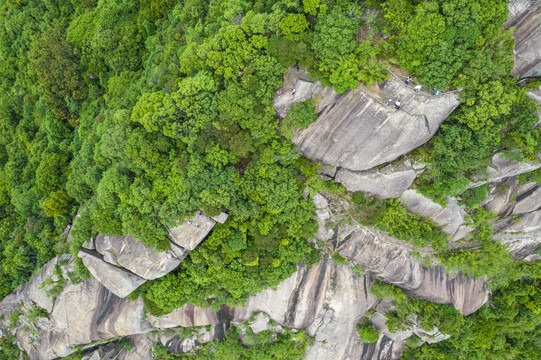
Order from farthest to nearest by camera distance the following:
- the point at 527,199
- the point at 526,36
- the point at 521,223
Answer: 1. the point at 521,223
2. the point at 527,199
3. the point at 526,36

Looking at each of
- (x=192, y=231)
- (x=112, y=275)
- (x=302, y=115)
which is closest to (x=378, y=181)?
(x=302, y=115)

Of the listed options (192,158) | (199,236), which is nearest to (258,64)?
(192,158)

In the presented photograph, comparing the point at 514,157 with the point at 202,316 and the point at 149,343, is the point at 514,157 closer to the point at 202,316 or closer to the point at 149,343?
the point at 202,316

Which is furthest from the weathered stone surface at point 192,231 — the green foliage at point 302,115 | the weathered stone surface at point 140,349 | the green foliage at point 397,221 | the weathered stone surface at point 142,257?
the weathered stone surface at point 140,349

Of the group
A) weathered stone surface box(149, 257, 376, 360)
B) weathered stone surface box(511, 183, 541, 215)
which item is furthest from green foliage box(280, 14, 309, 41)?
weathered stone surface box(511, 183, 541, 215)

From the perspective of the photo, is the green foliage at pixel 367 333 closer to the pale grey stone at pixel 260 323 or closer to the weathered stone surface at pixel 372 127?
the pale grey stone at pixel 260 323

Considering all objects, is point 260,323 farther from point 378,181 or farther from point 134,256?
point 378,181
